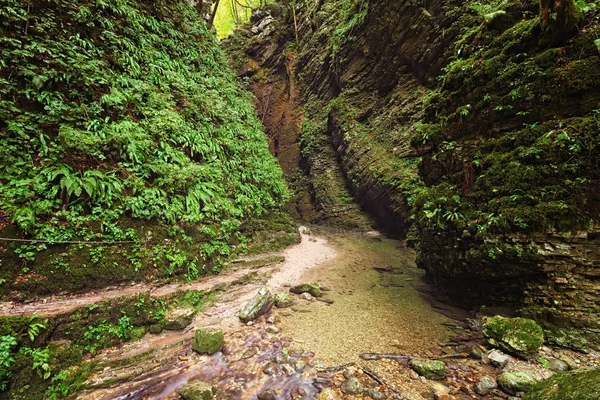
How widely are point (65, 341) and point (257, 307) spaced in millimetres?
3284

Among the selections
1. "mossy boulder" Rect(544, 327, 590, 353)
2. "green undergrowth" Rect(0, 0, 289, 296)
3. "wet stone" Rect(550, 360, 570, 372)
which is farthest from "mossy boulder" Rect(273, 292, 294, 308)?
"mossy boulder" Rect(544, 327, 590, 353)

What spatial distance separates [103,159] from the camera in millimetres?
5781

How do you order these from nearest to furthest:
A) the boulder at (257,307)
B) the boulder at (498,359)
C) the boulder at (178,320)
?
the boulder at (498,359)
the boulder at (178,320)
the boulder at (257,307)

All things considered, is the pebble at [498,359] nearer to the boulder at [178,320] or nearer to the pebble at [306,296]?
the pebble at [306,296]

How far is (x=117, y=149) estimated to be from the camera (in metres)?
6.12

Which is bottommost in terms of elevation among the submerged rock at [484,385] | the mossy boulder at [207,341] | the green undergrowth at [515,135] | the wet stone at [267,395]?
the submerged rock at [484,385]

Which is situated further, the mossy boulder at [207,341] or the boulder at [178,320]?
the boulder at [178,320]

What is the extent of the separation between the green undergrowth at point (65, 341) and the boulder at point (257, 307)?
1.65m

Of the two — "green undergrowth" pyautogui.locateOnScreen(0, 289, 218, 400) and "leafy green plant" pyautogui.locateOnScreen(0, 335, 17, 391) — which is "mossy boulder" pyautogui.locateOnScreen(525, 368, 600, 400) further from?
"leafy green plant" pyautogui.locateOnScreen(0, 335, 17, 391)

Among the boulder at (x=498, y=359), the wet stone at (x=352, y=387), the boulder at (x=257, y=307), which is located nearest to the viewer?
the wet stone at (x=352, y=387)

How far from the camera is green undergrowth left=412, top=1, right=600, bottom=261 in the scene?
162 inches

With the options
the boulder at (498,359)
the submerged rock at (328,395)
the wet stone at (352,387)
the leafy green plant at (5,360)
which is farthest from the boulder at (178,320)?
the boulder at (498,359)

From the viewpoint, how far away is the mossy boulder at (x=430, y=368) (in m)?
3.60

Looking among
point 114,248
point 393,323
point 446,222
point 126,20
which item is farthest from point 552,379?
point 126,20
